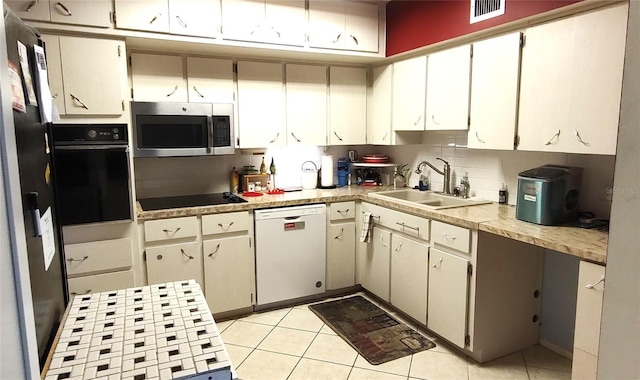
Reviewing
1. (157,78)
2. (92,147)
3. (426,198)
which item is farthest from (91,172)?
(426,198)

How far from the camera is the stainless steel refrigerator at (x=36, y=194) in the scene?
910mm

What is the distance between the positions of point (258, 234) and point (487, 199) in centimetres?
182

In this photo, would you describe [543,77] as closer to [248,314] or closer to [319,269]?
[319,269]

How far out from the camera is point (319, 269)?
353 cm

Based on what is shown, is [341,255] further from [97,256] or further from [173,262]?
[97,256]

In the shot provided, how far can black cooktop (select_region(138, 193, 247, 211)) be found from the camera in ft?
10.00

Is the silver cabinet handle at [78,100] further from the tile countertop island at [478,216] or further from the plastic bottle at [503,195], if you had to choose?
the plastic bottle at [503,195]

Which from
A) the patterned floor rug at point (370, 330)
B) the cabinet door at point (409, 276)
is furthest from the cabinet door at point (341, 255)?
the cabinet door at point (409, 276)

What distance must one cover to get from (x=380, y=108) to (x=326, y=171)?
788mm

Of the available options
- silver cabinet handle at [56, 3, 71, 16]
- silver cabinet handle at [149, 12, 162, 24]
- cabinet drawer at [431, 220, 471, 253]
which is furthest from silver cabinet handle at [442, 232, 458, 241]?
silver cabinet handle at [56, 3, 71, 16]

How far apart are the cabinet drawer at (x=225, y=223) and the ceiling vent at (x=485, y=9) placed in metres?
2.15

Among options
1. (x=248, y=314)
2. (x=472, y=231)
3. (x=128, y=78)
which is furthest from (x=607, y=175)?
(x=128, y=78)

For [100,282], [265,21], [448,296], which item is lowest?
[448,296]

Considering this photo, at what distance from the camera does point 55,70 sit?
2.56 m
